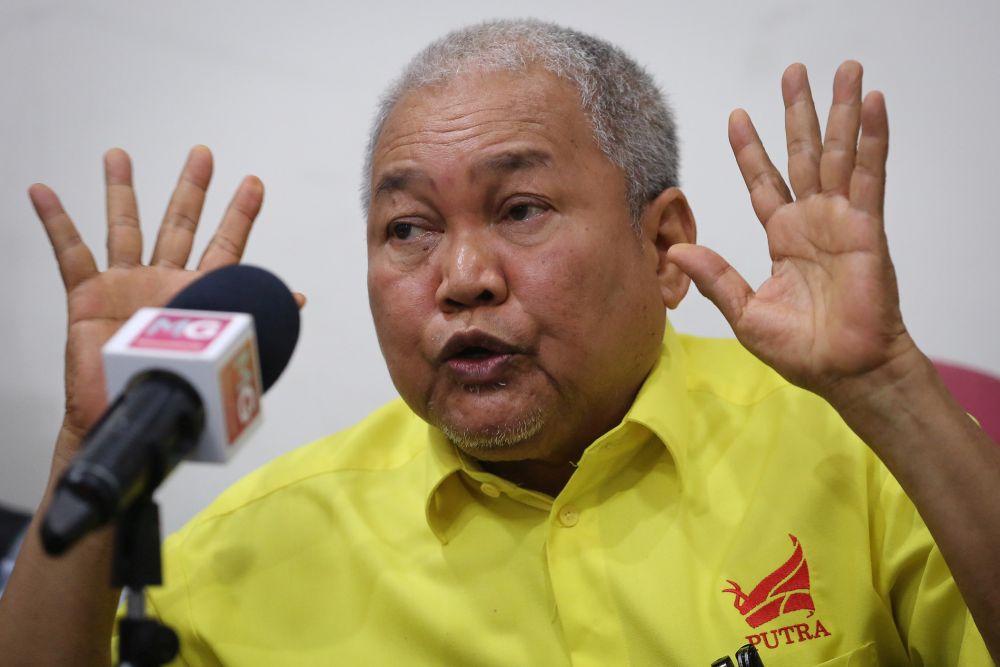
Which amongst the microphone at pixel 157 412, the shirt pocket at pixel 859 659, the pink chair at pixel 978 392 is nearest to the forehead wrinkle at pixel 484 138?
the microphone at pixel 157 412

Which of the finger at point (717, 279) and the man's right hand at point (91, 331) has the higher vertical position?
the finger at point (717, 279)

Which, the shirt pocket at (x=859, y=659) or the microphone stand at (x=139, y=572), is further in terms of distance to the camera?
the shirt pocket at (x=859, y=659)

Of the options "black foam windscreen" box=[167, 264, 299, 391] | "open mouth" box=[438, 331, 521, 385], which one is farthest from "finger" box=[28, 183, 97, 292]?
"open mouth" box=[438, 331, 521, 385]

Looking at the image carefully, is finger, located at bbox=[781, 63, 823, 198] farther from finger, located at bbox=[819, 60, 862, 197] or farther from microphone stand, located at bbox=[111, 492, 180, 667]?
microphone stand, located at bbox=[111, 492, 180, 667]

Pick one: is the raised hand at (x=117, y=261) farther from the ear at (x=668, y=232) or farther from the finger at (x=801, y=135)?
the finger at (x=801, y=135)

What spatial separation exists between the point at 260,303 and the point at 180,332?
302 mm

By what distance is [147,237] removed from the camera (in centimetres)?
279

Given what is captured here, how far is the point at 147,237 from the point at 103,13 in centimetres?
64

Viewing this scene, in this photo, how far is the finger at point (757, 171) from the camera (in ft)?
5.12

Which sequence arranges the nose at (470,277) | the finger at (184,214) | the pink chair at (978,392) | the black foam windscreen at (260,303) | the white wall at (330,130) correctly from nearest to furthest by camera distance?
the black foam windscreen at (260,303), the nose at (470,277), the finger at (184,214), the pink chair at (978,392), the white wall at (330,130)

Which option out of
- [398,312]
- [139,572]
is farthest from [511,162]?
[139,572]

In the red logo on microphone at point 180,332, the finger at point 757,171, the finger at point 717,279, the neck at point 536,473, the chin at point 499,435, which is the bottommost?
the neck at point 536,473

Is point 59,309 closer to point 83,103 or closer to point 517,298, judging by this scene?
point 83,103

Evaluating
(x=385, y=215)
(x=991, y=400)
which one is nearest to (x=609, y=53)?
(x=385, y=215)
